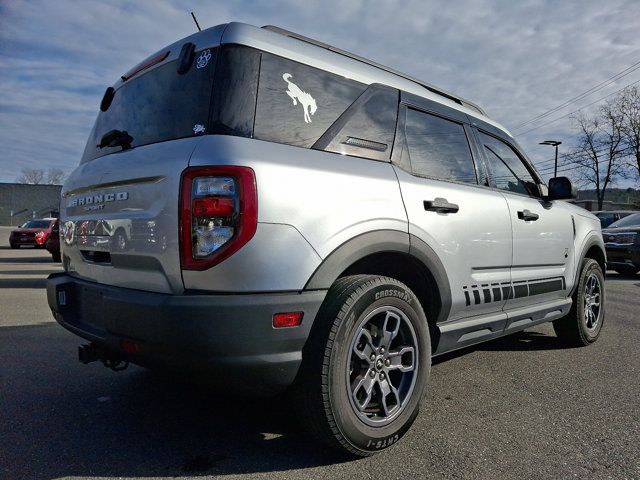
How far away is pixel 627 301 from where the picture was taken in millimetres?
7734

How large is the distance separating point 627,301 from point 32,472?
8293 mm

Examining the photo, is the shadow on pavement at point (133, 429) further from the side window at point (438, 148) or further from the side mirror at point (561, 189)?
the side mirror at point (561, 189)

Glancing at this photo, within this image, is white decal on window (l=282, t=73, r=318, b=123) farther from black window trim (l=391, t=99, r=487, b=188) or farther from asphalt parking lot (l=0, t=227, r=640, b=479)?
asphalt parking lot (l=0, t=227, r=640, b=479)

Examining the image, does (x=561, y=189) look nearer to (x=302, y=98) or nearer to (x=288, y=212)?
(x=302, y=98)

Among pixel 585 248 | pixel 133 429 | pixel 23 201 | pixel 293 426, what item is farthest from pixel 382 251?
pixel 23 201

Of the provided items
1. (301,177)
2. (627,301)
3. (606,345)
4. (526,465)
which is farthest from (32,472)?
(627,301)

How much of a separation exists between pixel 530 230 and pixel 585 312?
4.86 ft

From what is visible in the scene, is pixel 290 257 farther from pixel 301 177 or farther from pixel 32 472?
Answer: pixel 32 472

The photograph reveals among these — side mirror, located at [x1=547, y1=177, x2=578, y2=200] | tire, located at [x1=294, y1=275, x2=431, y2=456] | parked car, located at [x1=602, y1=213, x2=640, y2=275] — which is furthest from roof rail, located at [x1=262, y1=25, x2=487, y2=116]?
parked car, located at [x1=602, y1=213, x2=640, y2=275]

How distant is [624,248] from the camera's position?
11586mm

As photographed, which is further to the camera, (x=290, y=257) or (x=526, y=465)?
(x=526, y=465)

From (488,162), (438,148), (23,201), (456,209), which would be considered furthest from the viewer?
(23,201)

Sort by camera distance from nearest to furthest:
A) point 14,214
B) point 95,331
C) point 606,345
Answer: point 95,331, point 606,345, point 14,214

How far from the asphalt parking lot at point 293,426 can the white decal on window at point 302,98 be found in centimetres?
141
